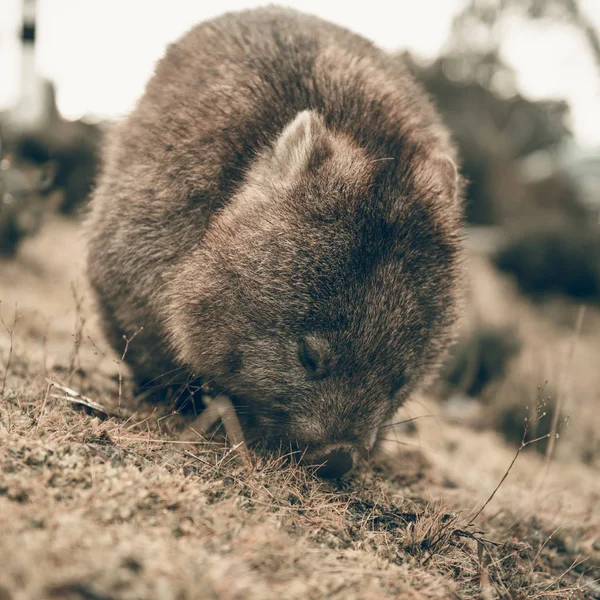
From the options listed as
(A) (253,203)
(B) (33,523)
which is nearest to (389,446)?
(A) (253,203)

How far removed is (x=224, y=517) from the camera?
199cm

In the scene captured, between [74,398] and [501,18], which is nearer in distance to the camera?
[74,398]

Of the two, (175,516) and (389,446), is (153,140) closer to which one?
(175,516)

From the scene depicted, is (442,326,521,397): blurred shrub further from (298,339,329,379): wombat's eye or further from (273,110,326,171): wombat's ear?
(273,110,326,171): wombat's ear

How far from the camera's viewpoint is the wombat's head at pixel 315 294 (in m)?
2.57

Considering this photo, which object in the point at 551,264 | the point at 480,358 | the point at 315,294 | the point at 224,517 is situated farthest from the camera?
the point at 551,264

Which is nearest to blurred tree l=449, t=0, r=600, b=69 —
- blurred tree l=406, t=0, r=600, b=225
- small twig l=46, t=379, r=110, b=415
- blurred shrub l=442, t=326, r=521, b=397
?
blurred tree l=406, t=0, r=600, b=225

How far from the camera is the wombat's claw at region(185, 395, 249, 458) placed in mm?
2668

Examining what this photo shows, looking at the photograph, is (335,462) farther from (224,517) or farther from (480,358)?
(480,358)

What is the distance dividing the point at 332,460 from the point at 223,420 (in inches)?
19.6

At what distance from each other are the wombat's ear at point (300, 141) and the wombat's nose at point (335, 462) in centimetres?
121

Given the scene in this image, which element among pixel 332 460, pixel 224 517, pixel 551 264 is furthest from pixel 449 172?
pixel 551 264

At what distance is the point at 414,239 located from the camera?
8.98ft

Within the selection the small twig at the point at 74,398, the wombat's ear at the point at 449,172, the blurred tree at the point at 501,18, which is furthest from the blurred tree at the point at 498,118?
the small twig at the point at 74,398
